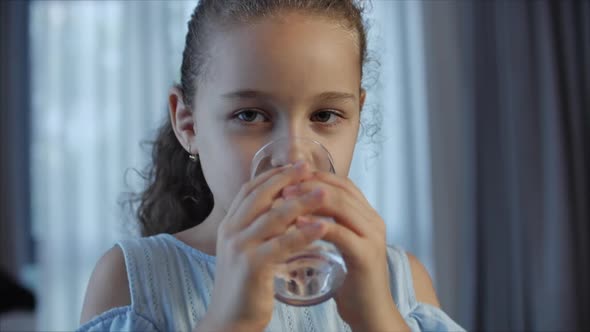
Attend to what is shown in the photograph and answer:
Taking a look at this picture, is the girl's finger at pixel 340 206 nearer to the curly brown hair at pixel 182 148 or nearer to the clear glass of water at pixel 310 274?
the clear glass of water at pixel 310 274

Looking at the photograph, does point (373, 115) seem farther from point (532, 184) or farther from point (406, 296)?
point (532, 184)

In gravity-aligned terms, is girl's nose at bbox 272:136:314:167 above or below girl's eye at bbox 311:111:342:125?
below

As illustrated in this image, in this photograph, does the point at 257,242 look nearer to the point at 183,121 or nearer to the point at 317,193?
the point at 317,193

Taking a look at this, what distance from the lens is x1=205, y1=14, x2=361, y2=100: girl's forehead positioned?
78 centimetres

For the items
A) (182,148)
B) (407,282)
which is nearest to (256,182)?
(407,282)

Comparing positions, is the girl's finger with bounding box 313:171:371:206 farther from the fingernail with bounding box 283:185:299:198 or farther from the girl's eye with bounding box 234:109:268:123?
the girl's eye with bounding box 234:109:268:123

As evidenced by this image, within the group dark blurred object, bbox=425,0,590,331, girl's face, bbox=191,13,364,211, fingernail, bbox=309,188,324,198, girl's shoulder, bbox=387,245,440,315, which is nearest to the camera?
fingernail, bbox=309,188,324,198

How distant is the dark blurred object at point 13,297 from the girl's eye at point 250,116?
0.38 m

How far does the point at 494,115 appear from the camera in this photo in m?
2.90

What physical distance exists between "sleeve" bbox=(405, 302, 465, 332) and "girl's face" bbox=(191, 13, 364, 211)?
29cm

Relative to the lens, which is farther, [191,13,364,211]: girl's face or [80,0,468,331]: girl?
[191,13,364,211]: girl's face

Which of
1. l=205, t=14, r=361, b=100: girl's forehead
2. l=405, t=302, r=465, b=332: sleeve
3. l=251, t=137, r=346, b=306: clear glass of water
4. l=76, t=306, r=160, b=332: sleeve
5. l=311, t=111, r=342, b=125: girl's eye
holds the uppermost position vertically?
l=205, t=14, r=361, b=100: girl's forehead

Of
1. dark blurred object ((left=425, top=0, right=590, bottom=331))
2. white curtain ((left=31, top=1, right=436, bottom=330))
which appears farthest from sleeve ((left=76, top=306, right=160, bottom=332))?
dark blurred object ((left=425, top=0, right=590, bottom=331))

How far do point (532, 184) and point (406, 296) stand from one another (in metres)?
2.00
